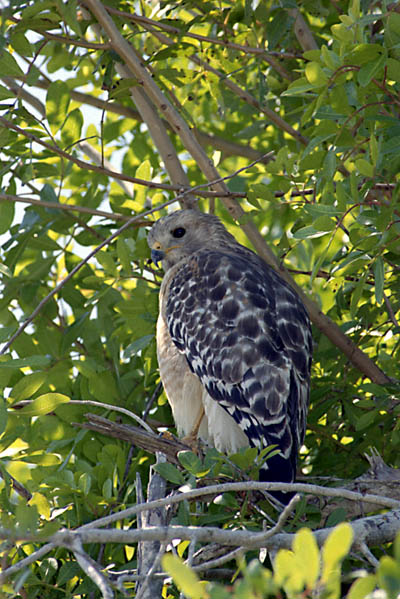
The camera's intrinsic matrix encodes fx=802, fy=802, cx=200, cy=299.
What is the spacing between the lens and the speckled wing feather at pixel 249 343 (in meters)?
3.46

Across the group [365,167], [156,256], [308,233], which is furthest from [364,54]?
[156,256]

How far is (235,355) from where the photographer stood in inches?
145

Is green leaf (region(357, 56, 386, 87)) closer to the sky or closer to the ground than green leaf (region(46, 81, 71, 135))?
closer to the ground

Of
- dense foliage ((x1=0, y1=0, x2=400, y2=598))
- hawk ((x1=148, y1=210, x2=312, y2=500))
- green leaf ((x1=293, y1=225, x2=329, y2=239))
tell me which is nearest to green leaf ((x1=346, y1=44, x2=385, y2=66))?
dense foliage ((x1=0, y1=0, x2=400, y2=598))

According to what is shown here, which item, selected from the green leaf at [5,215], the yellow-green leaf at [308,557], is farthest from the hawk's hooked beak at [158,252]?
the yellow-green leaf at [308,557]

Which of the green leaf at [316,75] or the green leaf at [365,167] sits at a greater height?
the green leaf at [316,75]

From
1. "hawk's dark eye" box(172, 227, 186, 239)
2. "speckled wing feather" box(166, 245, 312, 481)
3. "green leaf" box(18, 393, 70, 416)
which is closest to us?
"green leaf" box(18, 393, 70, 416)

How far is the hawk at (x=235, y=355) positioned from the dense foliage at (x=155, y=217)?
20 centimetres

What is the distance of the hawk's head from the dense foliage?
95mm

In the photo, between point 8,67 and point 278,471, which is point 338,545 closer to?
point 278,471

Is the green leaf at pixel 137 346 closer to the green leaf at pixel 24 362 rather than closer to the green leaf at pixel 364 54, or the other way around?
the green leaf at pixel 24 362

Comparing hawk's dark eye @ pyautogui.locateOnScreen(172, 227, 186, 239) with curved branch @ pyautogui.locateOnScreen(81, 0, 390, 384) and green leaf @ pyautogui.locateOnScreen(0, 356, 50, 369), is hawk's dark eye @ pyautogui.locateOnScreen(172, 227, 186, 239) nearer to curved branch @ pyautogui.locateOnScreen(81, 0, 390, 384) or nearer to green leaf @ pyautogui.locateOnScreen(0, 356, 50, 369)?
curved branch @ pyautogui.locateOnScreen(81, 0, 390, 384)

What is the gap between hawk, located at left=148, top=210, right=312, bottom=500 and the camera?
348cm

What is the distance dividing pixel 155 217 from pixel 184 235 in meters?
0.21
